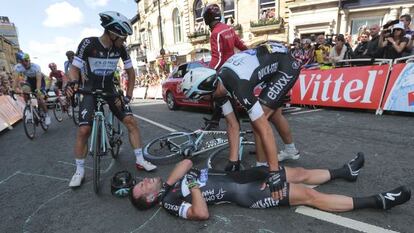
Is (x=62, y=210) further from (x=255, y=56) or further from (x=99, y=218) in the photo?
(x=255, y=56)

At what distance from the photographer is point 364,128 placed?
18.0ft

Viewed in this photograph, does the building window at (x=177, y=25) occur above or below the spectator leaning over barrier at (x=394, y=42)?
above

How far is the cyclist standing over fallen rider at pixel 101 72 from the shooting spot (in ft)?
11.4

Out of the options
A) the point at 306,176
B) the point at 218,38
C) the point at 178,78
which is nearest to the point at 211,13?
the point at 218,38

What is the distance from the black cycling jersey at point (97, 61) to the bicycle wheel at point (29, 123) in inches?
157

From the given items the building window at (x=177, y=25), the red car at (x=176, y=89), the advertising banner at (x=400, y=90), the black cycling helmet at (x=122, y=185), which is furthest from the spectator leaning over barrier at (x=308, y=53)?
the building window at (x=177, y=25)

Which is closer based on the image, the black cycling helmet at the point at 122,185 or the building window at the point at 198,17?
the black cycling helmet at the point at 122,185

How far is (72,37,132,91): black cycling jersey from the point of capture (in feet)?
11.7

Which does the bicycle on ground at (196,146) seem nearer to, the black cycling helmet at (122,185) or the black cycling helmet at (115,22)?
the black cycling helmet at (122,185)

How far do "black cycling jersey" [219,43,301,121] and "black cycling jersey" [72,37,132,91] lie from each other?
1729mm

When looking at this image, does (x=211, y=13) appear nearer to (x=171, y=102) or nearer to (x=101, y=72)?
(x=101, y=72)

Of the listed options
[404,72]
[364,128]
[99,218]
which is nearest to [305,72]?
[404,72]

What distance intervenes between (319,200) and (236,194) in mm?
738

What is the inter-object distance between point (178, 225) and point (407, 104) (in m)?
6.14
